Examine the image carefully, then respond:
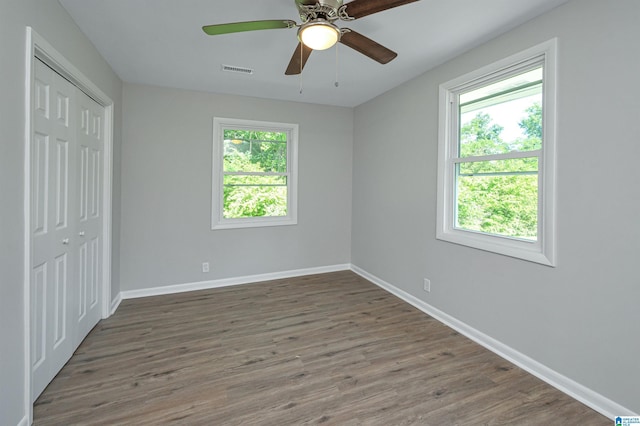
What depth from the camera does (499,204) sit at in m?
2.57

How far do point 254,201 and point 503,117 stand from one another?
3.14 m

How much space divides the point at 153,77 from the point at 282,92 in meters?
1.50

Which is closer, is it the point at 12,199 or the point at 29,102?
the point at 12,199

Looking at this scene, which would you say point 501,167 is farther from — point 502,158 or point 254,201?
point 254,201

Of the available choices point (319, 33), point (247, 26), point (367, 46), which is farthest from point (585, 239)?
point (247, 26)

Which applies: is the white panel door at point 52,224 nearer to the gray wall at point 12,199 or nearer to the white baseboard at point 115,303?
the gray wall at point 12,199

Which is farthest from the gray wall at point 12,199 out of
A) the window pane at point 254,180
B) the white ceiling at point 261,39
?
the window pane at point 254,180

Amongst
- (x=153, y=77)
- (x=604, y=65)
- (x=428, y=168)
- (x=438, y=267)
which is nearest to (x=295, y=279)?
(x=438, y=267)

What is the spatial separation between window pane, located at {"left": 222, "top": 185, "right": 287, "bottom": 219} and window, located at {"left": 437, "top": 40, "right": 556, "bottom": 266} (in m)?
2.31

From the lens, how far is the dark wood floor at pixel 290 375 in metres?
1.79

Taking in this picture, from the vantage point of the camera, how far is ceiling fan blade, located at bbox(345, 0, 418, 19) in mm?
1549

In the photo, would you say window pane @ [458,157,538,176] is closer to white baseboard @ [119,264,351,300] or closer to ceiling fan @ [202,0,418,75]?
ceiling fan @ [202,0,418,75]

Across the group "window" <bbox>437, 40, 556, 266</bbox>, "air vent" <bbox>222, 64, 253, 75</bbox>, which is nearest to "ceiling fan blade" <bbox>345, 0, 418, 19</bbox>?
"window" <bbox>437, 40, 556, 266</bbox>

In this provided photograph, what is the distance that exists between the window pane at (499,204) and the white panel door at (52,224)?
3284 mm
